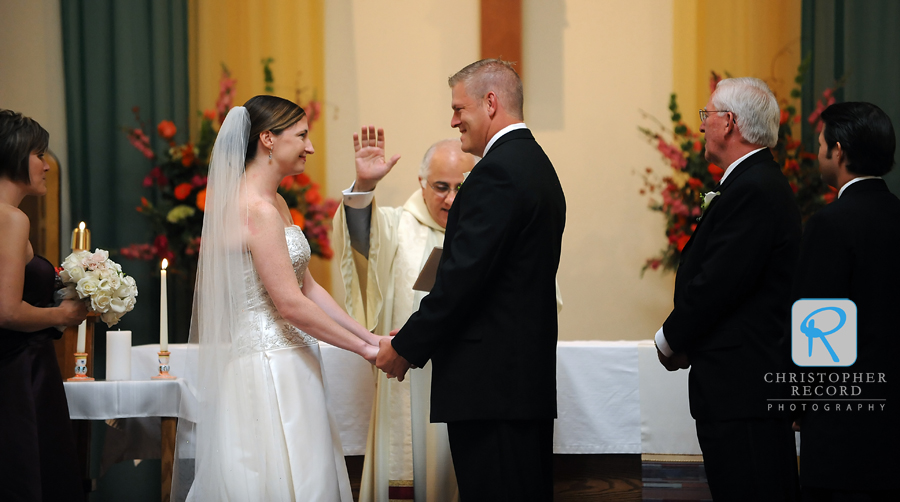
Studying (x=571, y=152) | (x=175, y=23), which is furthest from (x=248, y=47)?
(x=571, y=152)

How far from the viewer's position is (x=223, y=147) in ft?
9.11

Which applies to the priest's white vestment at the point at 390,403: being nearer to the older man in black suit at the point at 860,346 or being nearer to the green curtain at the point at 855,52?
the older man in black suit at the point at 860,346

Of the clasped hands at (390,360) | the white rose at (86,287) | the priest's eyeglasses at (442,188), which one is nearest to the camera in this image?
the clasped hands at (390,360)

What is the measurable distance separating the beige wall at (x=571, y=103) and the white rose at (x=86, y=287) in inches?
89.9

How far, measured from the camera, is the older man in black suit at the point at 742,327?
2424 millimetres

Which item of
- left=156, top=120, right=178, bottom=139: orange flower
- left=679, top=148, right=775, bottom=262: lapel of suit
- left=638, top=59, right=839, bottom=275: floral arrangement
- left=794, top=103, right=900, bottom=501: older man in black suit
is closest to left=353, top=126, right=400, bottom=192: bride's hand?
left=679, top=148, right=775, bottom=262: lapel of suit

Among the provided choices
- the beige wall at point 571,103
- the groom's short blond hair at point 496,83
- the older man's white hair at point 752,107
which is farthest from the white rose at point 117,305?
the older man's white hair at point 752,107

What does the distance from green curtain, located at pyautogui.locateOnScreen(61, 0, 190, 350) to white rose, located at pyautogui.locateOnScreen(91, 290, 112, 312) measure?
183 cm

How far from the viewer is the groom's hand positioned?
267 cm

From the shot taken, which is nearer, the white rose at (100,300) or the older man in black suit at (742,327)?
the older man in black suit at (742,327)

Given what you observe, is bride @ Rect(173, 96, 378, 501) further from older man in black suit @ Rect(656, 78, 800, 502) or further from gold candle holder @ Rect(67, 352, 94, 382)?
older man in black suit @ Rect(656, 78, 800, 502)

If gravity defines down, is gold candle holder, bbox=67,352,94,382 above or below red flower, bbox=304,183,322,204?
below

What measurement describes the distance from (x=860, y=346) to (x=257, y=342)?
6.27 ft

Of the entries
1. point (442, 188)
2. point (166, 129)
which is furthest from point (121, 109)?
point (442, 188)
